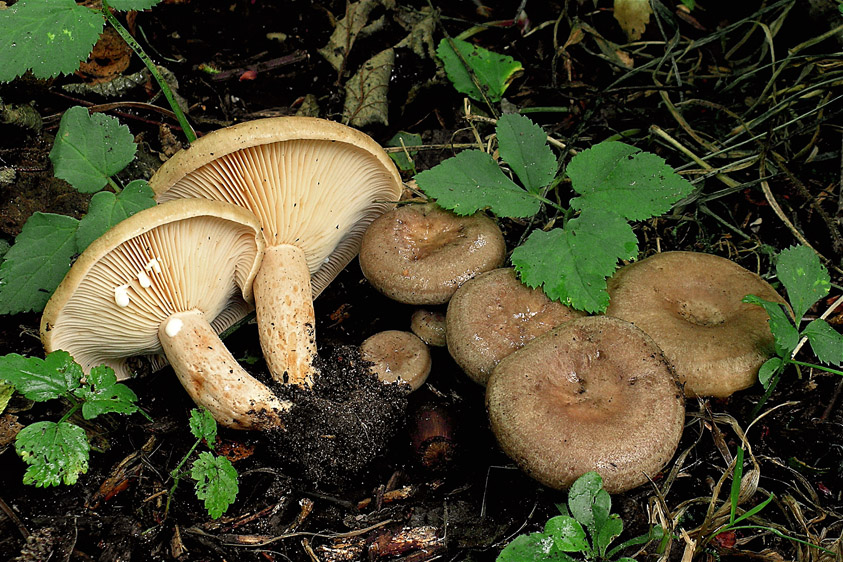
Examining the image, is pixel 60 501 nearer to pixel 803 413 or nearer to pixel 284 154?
pixel 284 154

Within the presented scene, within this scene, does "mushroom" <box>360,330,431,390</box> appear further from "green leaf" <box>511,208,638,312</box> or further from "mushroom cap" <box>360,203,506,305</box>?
"green leaf" <box>511,208,638,312</box>

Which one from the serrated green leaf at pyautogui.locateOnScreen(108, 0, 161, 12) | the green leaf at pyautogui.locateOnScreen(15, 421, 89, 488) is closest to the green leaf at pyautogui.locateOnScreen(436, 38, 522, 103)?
the serrated green leaf at pyautogui.locateOnScreen(108, 0, 161, 12)

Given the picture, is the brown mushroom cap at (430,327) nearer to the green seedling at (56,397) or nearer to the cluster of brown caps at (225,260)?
the cluster of brown caps at (225,260)

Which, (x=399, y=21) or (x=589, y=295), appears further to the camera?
(x=399, y=21)

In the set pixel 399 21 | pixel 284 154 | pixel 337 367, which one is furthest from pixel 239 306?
pixel 399 21

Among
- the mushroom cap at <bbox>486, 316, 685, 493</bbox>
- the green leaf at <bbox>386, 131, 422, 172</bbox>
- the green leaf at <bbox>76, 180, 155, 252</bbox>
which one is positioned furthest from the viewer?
the green leaf at <bbox>386, 131, 422, 172</bbox>

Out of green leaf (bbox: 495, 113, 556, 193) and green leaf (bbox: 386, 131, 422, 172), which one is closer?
green leaf (bbox: 495, 113, 556, 193)
